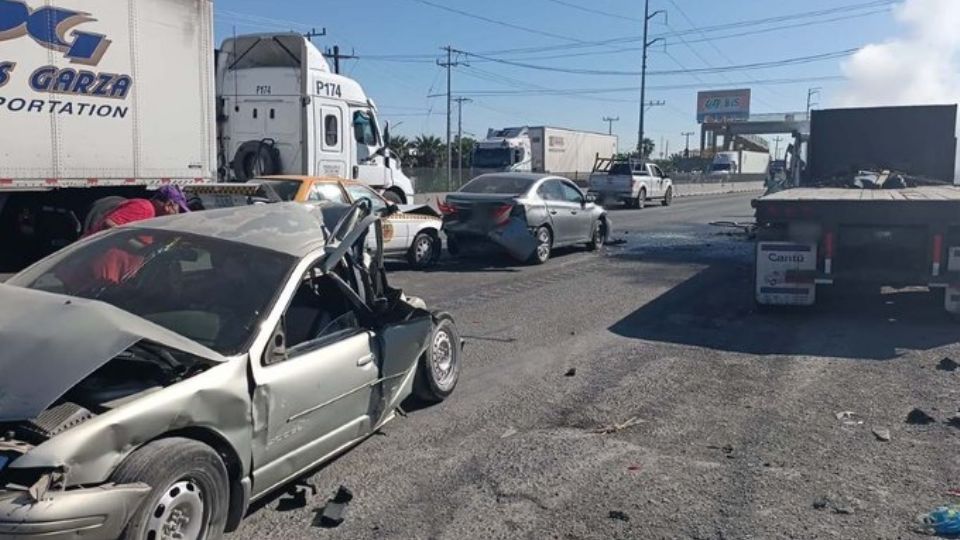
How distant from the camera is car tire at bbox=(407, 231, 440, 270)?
45.9 feet

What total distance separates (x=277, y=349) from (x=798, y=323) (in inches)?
281

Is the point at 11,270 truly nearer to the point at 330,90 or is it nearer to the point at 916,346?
the point at 330,90

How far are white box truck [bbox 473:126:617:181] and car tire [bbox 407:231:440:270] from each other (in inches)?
1076

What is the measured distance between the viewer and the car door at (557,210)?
14.9 m

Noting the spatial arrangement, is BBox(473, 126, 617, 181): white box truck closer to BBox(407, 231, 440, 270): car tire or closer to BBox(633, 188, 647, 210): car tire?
BBox(633, 188, 647, 210): car tire

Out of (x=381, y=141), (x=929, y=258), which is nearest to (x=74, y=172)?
(x=381, y=141)

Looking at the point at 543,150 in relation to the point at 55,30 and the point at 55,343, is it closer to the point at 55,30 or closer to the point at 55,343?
the point at 55,30

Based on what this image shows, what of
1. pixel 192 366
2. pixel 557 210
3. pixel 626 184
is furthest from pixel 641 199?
pixel 192 366

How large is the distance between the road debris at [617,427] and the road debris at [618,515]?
1.32 meters

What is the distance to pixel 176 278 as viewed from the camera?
14.7ft

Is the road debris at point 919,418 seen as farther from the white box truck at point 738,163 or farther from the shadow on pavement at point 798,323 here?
the white box truck at point 738,163

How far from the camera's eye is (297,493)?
4.46 metres

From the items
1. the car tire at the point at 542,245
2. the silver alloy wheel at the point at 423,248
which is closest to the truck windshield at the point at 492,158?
the car tire at the point at 542,245

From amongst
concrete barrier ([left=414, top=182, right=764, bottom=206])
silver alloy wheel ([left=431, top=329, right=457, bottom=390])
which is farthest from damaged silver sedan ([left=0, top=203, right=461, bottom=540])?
concrete barrier ([left=414, top=182, right=764, bottom=206])
